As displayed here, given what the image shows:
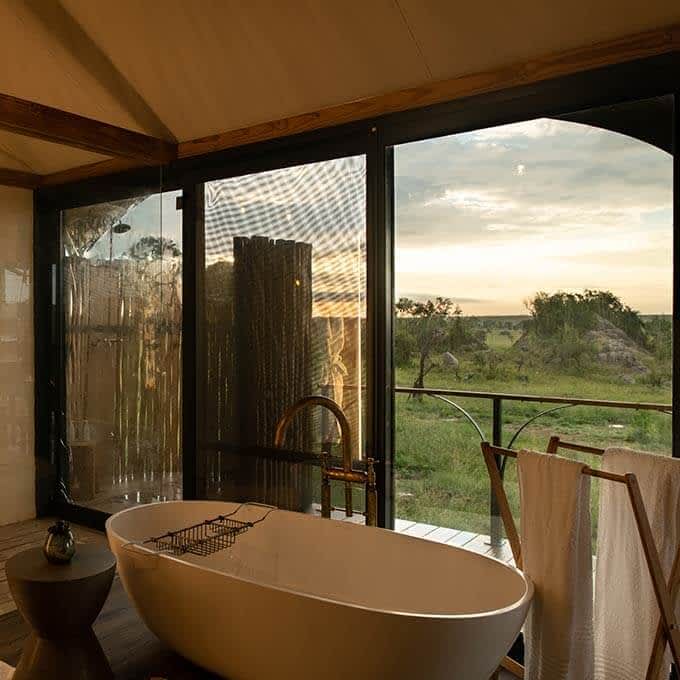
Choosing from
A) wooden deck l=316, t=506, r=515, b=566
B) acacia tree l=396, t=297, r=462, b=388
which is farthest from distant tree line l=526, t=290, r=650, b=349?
wooden deck l=316, t=506, r=515, b=566

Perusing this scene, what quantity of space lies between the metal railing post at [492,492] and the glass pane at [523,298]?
38 millimetres

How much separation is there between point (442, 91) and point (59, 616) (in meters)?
2.34

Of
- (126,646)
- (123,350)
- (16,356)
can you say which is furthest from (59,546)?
(123,350)

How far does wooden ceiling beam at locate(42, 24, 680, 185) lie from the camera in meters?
→ 2.49

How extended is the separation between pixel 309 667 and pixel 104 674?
69 centimetres

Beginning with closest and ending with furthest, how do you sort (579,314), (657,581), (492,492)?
(657,581), (579,314), (492,492)

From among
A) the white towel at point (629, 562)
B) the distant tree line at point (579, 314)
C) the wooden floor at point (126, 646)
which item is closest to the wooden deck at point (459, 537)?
the distant tree line at point (579, 314)

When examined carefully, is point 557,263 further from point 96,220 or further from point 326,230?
point 96,220

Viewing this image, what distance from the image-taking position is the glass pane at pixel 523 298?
3961 mm

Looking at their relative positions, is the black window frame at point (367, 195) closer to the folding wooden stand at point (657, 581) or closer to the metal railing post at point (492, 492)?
the folding wooden stand at point (657, 581)

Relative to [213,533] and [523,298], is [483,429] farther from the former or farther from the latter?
[213,533]

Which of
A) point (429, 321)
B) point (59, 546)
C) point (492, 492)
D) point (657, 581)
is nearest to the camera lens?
point (657, 581)

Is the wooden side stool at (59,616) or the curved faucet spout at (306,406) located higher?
the curved faucet spout at (306,406)

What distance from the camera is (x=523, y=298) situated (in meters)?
4.49
